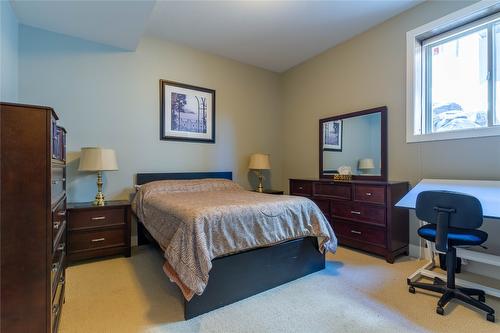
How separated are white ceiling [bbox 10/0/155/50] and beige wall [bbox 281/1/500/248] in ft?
8.95

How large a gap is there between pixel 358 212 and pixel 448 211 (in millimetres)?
1326

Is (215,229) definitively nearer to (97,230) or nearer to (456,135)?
(97,230)

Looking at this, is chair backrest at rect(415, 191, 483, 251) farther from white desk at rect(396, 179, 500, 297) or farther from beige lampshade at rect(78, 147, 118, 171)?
beige lampshade at rect(78, 147, 118, 171)

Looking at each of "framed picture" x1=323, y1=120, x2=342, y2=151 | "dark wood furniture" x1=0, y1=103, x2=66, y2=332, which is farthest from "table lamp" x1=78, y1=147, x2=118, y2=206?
"framed picture" x1=323, y1=120, x2=342, y2=151

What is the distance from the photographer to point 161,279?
7.72 ft

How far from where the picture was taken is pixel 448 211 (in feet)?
5.82

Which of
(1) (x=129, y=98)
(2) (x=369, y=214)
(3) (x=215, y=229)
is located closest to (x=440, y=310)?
(2) (x=369, y=214)

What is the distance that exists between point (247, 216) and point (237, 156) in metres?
2.42

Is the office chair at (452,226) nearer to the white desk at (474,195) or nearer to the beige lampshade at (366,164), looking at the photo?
the white desk at (474,195)

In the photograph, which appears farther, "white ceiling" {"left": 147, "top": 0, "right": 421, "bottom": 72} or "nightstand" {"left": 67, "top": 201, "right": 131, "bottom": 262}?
"white ceiling" {"left": 147, "top": 0, "right": 421, "bottom": 72}

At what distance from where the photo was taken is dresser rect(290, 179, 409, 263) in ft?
9.14

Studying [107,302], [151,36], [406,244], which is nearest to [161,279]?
[107,302]

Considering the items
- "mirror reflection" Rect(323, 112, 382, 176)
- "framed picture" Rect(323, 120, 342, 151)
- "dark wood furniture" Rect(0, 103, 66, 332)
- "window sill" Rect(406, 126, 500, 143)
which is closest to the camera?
"dark wood furniture" Rect(0, 103, 66, 332)

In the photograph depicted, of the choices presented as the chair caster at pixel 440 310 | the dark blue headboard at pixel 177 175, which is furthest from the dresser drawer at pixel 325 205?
the chair caster at pixel 440 310
